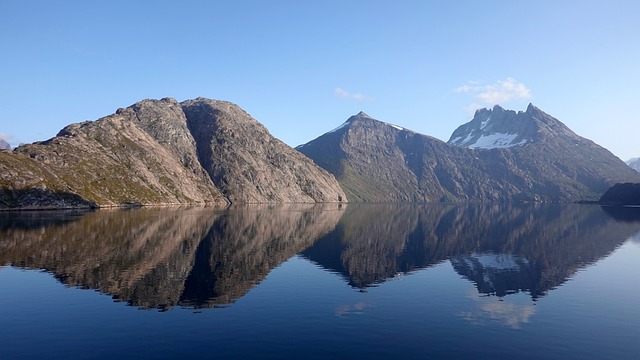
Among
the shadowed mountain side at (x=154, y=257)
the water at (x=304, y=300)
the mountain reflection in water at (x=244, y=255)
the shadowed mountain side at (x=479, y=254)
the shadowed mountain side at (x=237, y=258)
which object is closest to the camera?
A: the water at (x=304, y=300)

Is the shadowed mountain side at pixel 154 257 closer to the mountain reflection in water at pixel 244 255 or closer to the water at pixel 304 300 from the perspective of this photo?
the mountain reflection in water at pixel 244 255

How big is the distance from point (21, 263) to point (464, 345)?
248ft

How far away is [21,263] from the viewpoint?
73562 mm

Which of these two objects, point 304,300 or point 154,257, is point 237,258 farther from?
point 304,300

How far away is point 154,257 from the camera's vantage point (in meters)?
79.6

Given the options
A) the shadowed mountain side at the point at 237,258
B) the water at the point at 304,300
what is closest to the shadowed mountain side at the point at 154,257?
the shadowed mountain side at the point at 237,258

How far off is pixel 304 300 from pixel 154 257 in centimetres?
3865

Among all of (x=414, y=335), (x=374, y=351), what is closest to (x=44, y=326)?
(x=374, y=351)

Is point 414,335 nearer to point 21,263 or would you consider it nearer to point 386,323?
point 386,323

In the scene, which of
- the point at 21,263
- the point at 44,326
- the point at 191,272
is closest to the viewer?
the point at 44,326

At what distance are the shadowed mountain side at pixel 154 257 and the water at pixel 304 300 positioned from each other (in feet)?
1.30

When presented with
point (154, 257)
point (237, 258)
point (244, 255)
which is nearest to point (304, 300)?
point (237, 258)

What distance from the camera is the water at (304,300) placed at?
124 ft

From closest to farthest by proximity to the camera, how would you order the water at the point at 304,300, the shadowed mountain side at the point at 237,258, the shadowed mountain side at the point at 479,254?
the water at the point at 304,300 < the shadowed mountain side at the point at 237,258 < the shadowed mountain side at the point at 479,254
